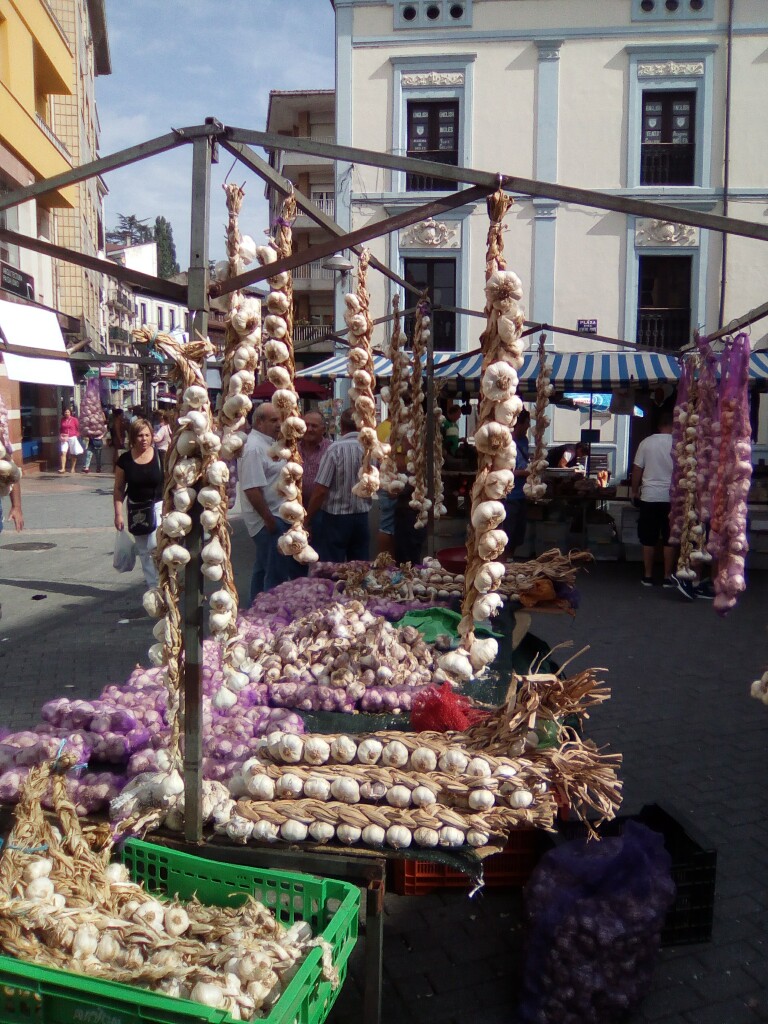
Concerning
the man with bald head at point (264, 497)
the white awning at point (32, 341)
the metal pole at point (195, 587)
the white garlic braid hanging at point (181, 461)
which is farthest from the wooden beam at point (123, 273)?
the man with bald head at point (264, 497)

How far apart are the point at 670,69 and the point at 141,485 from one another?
15.4m

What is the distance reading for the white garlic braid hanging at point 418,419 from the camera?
5.88 m

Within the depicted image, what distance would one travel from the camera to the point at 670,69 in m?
16.9

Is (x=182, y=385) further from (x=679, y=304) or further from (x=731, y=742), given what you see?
(x=679, y=304)

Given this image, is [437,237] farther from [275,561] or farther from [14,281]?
[275,561]

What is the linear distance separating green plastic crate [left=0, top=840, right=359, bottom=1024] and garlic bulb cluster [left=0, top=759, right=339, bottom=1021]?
5cm

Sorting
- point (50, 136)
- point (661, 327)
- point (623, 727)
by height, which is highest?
point (50, 136)

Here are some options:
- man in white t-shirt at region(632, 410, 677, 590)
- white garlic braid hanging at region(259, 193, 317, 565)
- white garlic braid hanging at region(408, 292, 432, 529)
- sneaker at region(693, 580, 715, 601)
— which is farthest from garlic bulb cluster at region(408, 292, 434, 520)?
sneaker at region(693, 580, 715, 601)

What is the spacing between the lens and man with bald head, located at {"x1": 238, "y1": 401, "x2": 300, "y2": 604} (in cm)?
601

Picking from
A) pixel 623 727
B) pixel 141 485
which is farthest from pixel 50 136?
pixel 623 727

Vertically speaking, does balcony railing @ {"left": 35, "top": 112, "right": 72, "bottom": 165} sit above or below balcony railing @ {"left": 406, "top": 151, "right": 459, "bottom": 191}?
above

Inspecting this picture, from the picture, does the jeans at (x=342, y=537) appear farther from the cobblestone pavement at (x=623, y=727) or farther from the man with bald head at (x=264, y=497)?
the cobblestone pavement at (x=623, y=727)

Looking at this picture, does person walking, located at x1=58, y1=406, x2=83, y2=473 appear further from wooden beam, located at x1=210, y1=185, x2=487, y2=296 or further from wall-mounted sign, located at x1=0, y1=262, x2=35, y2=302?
wooden beam, located at x1=210, y1=185, x2=487, y2=296

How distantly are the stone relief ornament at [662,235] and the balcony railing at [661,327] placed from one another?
136cm
